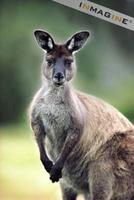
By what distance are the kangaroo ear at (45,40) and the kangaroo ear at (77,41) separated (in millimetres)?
85

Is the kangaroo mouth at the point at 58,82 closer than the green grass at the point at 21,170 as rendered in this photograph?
Yes

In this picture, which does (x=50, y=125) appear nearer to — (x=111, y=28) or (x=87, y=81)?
(x=87, y=81)

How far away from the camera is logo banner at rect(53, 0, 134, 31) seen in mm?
3379

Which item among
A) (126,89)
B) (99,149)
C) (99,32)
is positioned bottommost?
(99,149)

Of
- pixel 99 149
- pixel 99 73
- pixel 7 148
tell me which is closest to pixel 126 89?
pixel 99 73

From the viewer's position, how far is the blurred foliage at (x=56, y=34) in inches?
132

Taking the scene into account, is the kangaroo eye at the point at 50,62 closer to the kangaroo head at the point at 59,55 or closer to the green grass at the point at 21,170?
the kangaroo head at the point at 59,55

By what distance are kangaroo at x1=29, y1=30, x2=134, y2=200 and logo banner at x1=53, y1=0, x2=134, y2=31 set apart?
9.5 inches

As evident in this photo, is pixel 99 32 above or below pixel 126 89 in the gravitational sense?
above

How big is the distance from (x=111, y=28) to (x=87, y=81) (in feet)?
1.07

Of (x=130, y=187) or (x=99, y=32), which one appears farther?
(x=99, y=32)

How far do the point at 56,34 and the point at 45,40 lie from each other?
20 centimetres

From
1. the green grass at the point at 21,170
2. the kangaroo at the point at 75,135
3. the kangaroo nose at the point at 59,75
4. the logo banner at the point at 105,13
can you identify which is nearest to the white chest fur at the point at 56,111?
the kangaroo at the point at 75,135

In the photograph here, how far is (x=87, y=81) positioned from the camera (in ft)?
10.9
